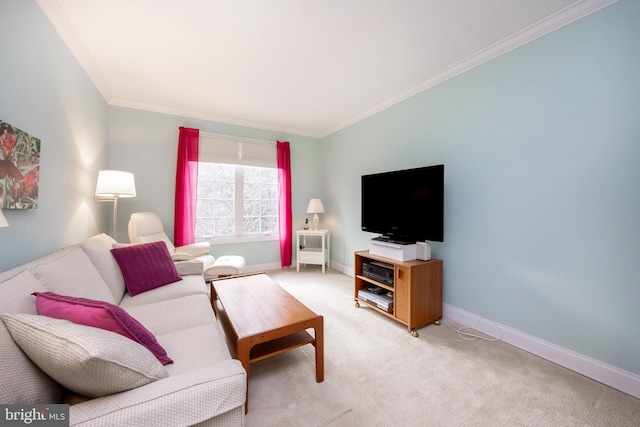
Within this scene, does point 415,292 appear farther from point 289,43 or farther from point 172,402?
point 289,43

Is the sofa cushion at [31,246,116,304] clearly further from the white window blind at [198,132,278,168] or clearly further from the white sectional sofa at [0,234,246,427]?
the white window blind at [198,132,278,168]

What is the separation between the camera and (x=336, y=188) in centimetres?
422

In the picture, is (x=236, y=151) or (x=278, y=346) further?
(x=236, y=151)

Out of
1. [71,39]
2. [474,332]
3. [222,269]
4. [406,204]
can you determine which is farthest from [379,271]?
[71,39]

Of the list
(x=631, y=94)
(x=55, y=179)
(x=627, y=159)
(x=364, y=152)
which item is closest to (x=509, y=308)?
(x=627, y=159)

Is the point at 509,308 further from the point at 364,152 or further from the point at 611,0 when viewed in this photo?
the point at 364,152

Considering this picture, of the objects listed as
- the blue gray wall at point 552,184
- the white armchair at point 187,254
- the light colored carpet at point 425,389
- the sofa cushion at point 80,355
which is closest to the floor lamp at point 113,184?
the white armchair at point 187,254

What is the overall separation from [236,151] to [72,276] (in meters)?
2.87

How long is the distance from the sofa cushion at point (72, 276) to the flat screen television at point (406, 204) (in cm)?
240

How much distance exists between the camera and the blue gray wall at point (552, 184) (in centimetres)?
152

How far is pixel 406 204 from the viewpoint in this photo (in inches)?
98.1

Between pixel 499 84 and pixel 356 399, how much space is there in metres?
2.67

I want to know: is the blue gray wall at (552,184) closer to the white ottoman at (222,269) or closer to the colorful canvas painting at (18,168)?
the white ottoman at (222,269)

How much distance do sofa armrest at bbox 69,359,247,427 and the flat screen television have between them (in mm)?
1993
